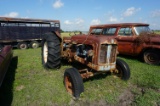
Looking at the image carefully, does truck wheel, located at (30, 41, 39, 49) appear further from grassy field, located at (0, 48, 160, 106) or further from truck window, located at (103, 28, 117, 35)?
grassy field, located at (0, 48, 160, 106)

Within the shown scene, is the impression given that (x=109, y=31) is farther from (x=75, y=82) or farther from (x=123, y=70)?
(x=75, y=82)

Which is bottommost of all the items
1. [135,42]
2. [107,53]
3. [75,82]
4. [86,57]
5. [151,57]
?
[75,82]

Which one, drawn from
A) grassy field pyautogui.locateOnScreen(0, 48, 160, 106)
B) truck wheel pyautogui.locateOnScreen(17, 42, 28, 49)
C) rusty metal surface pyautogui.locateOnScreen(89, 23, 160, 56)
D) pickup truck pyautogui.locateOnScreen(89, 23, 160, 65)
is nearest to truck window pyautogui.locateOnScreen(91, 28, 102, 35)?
pickup truck pyautogui.locateOnScreen(89, 23, 160, 65)

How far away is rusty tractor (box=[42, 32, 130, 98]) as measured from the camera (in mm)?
4027

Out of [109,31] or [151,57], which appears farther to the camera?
[109,31]

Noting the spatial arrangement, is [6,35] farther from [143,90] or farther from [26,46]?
[143,90]

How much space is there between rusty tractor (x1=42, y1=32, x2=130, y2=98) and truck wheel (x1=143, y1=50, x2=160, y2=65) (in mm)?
2756

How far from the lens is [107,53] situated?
13.8 feet

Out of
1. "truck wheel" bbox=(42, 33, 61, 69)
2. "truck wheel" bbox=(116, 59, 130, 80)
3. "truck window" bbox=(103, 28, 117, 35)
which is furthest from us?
"truck window" bbox=(103, 28, 117, 35)

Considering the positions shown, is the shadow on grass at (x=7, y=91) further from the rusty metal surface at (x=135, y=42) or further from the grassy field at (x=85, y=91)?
the rusty metal surface at (x=135, y=42)

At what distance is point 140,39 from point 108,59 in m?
3.64

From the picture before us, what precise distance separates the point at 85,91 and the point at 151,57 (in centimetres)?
422

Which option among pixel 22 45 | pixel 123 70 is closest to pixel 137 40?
pixel 123 70

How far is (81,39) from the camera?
15.9 feet
